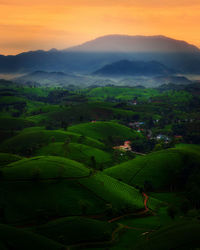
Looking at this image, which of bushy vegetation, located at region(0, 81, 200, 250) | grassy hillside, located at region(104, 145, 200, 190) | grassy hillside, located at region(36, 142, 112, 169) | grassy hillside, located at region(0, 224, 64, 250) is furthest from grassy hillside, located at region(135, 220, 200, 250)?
grassy hillside, located at region(36, 142, 112, 169)

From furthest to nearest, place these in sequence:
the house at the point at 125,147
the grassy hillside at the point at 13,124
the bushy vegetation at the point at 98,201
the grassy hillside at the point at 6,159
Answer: the grassy hillside at the point at 13,124 → the house at the point at 125,147 → the grassy hillside at the point at 6,159 → the bushy vegetation at the point at 98,201

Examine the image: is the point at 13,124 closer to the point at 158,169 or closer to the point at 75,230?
the point at 158,169

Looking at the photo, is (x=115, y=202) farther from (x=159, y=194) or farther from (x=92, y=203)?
(x=159, y=194)

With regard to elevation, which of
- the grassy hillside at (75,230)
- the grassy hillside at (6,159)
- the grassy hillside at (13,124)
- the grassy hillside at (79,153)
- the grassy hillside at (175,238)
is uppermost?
the grassy hillside at (13,124)

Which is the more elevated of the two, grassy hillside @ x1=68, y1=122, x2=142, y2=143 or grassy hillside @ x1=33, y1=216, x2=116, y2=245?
grassy hillside @ x1=68, y1=122, x2=142, y2=143

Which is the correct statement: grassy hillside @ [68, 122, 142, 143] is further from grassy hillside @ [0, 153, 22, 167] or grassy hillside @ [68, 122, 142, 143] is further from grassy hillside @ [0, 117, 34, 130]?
grassy hillside @ [0, 153, 22, 167]

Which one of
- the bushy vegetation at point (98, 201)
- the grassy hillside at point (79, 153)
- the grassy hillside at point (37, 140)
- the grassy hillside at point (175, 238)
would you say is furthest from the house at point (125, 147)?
the grassy hillside at point (175, 238)

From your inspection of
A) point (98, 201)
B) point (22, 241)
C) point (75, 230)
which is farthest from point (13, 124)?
point (22, 241)

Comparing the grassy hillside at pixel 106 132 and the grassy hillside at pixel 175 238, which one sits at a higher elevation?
the grassy hillside at pixel 106 132

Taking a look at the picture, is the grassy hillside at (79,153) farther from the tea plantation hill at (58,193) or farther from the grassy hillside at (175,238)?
the grassy hillside at (175,238)
